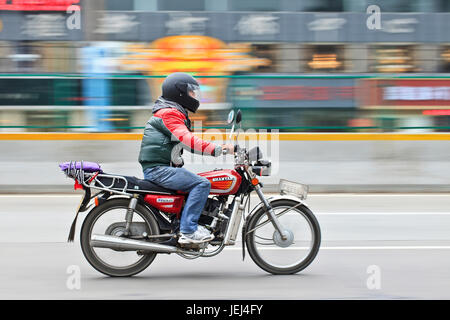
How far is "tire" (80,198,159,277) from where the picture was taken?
19.3 ft

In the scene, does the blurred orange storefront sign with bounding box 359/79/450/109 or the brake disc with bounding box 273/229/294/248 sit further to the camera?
the blurred orange storefront sign with bounding box 359/79/450/109

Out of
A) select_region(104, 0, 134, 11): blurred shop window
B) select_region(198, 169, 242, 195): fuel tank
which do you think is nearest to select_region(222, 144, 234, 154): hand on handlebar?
select_region(198, 169, 242, 195): fuel tank

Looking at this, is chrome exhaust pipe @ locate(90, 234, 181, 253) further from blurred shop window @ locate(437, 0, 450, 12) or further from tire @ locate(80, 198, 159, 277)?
blurred shop window @ locate(437, 0, 450, 12)

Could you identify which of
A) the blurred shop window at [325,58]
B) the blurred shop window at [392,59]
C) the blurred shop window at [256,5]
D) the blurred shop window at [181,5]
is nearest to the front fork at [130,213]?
the blurred shop window at [181,5]

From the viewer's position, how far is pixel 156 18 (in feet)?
44.8

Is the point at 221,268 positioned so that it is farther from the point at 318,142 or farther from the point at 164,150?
the point at 318,142

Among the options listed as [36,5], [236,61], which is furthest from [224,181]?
[36,5]

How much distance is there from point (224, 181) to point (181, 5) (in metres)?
8.41

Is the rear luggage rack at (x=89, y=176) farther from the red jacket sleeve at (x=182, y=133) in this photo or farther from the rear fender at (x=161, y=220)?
the red jacket sleeve at (x=182, y=133)

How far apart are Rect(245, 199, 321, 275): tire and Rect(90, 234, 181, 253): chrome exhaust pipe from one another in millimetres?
686

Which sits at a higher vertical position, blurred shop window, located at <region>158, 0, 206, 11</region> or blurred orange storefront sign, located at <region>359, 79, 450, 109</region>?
blurred shop window, located at <region>158, 0, 206, 11</region>

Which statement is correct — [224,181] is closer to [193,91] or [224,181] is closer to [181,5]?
[193,91]

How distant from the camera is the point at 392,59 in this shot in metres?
14.0

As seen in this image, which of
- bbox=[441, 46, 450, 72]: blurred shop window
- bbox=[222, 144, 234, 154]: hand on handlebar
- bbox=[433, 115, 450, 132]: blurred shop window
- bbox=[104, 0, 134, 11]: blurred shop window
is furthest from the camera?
bbox=[441, 46, 450, 72]: blurred shop window
